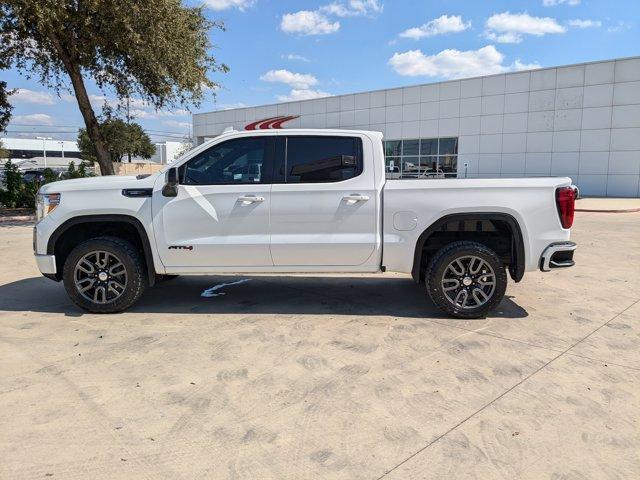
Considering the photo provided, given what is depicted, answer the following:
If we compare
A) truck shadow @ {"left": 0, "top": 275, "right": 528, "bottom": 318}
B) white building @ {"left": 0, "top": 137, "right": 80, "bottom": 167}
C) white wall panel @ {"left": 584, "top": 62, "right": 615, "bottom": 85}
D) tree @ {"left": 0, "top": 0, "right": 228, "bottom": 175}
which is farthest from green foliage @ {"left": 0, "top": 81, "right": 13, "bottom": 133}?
white building @ {"left": 0, "top": 137, "right": 80, "bottom": 167}

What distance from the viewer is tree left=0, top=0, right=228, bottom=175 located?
12633 mm

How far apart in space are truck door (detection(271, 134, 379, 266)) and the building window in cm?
2601

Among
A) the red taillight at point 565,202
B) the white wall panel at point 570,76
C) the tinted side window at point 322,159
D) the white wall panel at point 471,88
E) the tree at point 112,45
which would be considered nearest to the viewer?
the red taillight at point 565,202

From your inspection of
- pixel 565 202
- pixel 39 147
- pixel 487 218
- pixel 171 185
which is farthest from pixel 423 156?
pixel 39 147

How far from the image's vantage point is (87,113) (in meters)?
16.2

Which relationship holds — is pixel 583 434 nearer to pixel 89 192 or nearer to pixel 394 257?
pixel 394 257

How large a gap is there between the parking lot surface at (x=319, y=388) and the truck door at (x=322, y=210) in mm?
741

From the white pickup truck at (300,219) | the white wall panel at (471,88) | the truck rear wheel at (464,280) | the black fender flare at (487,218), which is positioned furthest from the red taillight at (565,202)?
the white wall panel at (471,88)

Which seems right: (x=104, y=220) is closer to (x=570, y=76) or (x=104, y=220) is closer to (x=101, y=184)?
(x=101, y=184)

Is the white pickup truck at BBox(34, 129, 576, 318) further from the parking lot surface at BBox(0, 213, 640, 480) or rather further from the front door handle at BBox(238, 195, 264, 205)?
the parking lot surface at BBox(0, 213, 640, 480)

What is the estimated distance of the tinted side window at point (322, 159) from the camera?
5293 mm

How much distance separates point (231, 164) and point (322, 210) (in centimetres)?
113

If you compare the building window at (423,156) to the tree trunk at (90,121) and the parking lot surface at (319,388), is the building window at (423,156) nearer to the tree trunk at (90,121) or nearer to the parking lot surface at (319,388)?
the tree trunk at (90,121)

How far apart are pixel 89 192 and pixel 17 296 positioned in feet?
7.31
